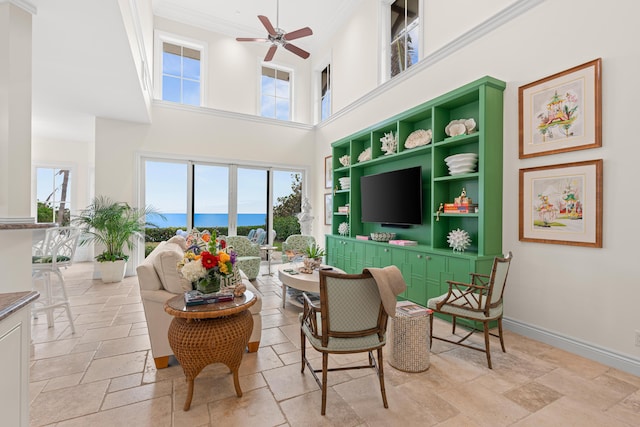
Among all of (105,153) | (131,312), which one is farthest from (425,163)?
(105,153)

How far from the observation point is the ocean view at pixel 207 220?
6.24 meters

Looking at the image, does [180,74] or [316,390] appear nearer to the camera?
[316,390]

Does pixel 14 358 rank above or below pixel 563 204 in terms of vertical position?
below

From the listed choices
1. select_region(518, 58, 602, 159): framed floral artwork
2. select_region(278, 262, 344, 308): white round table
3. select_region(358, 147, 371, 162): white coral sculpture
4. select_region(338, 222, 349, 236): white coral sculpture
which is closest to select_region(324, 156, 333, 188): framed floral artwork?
select_region(338, 222, 349, 236): white coral sculpture

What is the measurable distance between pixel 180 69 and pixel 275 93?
2.20m

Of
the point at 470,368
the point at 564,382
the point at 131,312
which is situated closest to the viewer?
the point at 564,382

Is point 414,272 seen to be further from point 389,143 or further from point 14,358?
point 14,358

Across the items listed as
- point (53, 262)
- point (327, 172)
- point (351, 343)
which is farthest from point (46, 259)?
point (327, 172)

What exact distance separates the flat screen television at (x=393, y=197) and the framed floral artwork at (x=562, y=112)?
53.1 inches

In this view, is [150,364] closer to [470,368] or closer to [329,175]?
[470,368]

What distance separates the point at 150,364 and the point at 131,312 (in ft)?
5.24

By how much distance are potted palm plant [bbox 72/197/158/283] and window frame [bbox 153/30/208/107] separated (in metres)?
2.51

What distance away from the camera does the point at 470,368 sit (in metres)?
2.45

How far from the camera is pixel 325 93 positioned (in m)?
7.44
